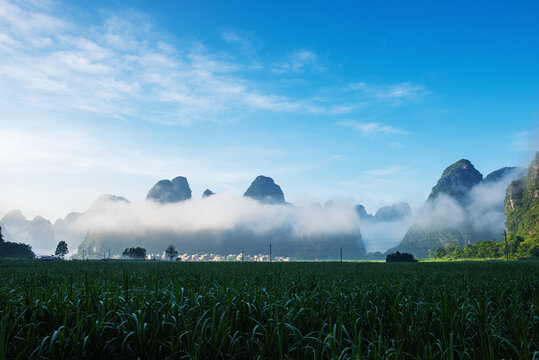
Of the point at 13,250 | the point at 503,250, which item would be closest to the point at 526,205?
the point at 503,250

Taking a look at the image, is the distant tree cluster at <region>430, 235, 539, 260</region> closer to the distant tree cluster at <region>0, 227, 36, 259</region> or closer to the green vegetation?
the green vegetation

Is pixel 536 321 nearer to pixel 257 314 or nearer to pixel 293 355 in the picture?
pixel 293 355

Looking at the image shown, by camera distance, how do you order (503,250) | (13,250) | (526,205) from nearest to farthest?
1. (13,250)
2. (503,250)
3. (526,205)

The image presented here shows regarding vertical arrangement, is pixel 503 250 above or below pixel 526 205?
below

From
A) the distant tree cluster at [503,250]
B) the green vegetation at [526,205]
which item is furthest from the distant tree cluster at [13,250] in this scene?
the green vegetation at [526,205]

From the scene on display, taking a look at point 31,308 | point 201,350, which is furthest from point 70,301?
point 201,350

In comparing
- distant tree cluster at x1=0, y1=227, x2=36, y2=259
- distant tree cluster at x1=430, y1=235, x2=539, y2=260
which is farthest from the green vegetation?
distant tree cluster at x1=0, y1=227, x2=36, y2=259

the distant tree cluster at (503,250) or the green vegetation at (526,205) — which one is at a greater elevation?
the green vegetation at (526,205)

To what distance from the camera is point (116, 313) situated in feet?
19.2

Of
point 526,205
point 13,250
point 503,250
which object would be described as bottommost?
point 503,250

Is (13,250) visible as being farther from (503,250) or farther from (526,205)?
(526,205)

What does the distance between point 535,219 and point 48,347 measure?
687 feet

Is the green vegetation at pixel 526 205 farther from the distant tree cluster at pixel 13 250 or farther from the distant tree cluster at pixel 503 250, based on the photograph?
the distant tree cluster at pixel 13 250

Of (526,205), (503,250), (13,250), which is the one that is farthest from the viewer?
(526,205)
